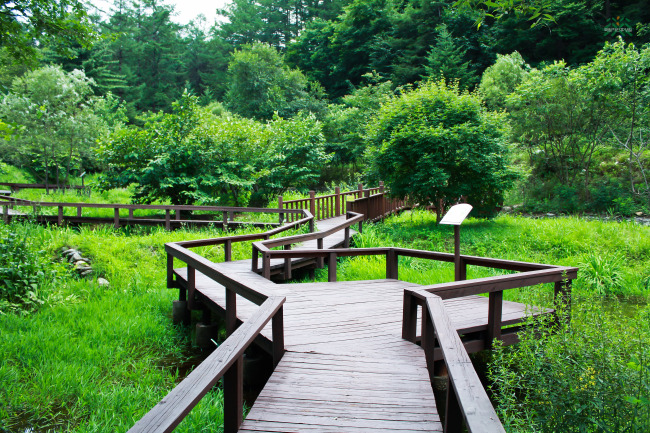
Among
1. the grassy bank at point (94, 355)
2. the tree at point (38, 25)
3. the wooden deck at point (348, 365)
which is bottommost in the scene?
the grassy bank at point (94, 355)

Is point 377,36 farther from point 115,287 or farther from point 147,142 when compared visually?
point 115,287

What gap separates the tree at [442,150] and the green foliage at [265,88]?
55.4 feet

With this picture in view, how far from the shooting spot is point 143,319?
619 cm

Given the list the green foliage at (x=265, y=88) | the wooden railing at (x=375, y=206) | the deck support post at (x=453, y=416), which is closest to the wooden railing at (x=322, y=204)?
the wooden railing at (x=375, y=206)

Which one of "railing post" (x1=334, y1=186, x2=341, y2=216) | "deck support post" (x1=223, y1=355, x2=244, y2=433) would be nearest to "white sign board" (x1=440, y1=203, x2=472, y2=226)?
"deck support post" (x1=223, y1=355, x2=244, y2=433)

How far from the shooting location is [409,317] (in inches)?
157

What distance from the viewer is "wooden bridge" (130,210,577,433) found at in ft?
6.61

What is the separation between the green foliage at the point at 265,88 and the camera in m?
31.0

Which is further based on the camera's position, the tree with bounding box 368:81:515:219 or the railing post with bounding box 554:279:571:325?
the tree with bounding box 368:81:515:219

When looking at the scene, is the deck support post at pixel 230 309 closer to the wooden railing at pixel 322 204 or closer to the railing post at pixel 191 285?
the railing post at pixel 191 285

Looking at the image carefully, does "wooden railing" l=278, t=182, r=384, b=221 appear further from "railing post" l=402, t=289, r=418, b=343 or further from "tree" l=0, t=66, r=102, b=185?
"tree" l=0, t=66, r=102, b=185

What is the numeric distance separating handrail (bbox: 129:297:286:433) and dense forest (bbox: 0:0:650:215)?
12.5ft

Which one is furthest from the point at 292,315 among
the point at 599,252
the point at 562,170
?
the point at 562,170

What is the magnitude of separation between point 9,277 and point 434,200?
1140 cm
